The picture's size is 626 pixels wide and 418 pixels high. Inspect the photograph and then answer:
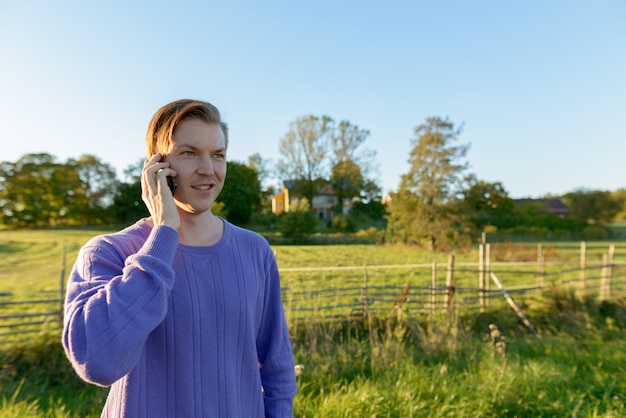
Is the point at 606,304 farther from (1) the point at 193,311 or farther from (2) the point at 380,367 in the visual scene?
(1) the point at 193,311

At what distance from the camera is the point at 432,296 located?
8.63 metres

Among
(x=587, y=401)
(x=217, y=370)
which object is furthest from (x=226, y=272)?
(x=587, y=401)

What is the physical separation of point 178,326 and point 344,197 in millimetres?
12168

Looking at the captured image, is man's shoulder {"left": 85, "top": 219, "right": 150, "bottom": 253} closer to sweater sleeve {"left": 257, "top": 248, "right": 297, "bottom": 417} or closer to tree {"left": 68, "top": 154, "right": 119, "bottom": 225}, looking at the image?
sweater sleeve {"left": 257, "top": 248, "right": 297, "bottom": 417}

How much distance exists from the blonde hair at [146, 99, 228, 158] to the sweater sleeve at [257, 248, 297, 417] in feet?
1.89

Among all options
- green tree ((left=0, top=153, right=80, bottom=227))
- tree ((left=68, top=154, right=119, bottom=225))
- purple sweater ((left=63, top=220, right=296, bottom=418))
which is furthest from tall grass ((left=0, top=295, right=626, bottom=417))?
tree ((left=68, top=154, right=119, bottom=225))

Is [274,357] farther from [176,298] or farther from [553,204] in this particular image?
[553,204]

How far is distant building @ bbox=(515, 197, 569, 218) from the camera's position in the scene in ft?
A: 81.2

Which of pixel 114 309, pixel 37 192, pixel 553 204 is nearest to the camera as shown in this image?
pixel 114 309

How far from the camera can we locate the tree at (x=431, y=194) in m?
17.5

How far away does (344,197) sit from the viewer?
13.1 m

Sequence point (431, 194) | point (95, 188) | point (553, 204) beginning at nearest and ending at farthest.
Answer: point (95, 188), point (431, 194), point (553, 204)

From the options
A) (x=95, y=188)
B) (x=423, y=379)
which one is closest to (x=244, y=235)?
(x=423, y=379)

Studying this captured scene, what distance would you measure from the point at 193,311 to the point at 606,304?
10332 millimetres
